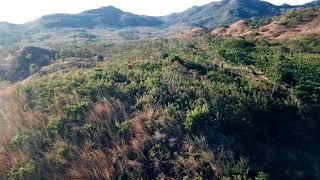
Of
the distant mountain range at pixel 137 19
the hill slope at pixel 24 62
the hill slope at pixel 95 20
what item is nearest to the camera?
the hill slope at pixel 24 62

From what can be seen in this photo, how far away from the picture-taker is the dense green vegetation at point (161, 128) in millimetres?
11969

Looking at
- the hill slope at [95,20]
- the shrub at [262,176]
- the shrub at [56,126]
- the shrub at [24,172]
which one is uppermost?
the shrub at [56,126]

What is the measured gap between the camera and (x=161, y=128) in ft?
42.7

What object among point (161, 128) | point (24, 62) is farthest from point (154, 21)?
point (161, 128)

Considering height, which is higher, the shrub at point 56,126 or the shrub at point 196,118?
the shrub at point 196,118

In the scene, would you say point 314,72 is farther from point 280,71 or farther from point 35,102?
point 35,102

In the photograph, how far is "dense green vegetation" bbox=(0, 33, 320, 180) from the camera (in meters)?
12.0

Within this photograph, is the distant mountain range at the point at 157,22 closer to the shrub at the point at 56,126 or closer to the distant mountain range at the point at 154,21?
the distant mountain range at the point at 154,21

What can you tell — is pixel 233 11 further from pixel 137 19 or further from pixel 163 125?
pixel 163 125

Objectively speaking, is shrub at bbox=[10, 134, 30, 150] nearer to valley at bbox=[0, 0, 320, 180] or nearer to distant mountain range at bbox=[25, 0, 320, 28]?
valley at bbox=[0, 0, 320, 180]

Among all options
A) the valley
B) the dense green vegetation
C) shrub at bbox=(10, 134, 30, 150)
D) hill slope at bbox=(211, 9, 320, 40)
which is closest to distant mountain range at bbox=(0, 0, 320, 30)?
hill slope at bbox=(211, 9, 320, 40)

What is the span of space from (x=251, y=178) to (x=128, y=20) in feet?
547

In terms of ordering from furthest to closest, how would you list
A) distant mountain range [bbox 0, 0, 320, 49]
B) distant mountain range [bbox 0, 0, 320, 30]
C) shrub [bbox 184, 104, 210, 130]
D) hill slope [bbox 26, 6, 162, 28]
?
hill slope [bbox 26, 6, 162, 28]
distant mountain range [bbox 0, 0, 320, 30]
distant mountain range [bbox 0, 0, 320, 49]
shrub [bbox 184, 104, 210, 130]

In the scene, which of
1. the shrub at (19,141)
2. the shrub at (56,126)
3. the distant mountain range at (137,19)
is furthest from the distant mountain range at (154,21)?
the shrub at (19,141)
